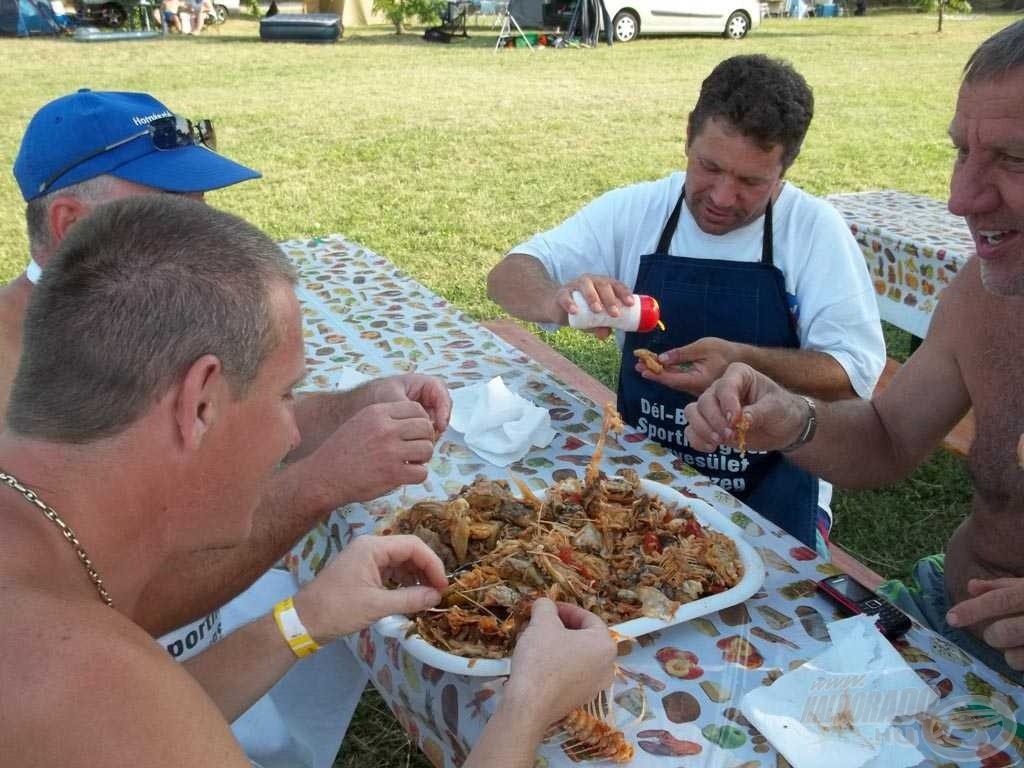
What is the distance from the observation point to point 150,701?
3.52ft

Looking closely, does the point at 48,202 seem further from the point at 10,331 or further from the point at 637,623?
the point at 637,623

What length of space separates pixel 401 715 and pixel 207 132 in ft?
6.27

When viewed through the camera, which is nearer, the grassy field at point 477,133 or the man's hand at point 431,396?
the man's hand at point 431,396

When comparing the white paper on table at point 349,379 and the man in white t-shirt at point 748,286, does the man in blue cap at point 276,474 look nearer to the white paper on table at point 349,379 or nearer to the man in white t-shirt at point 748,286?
the white paper on table at point 349,379

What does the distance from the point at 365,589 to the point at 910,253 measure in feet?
12.8

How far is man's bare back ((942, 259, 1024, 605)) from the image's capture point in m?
2.08

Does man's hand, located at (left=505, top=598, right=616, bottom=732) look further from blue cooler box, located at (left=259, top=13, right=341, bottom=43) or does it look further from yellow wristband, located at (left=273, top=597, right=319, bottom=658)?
blue cooler box, located at (left=259, top=13, right=341, bottom=43)

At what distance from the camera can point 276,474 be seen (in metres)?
2.07

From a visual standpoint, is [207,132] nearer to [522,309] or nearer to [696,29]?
[522,309]

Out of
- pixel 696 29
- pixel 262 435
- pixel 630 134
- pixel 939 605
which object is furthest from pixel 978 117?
pixel 696 29

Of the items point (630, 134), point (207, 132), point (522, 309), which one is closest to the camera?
point (207, 132)

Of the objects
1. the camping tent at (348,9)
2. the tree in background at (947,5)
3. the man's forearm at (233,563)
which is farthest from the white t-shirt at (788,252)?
the camping tent at (348,9)

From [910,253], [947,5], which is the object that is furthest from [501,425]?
[947,5]

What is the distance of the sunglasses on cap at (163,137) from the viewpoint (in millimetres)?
2197
